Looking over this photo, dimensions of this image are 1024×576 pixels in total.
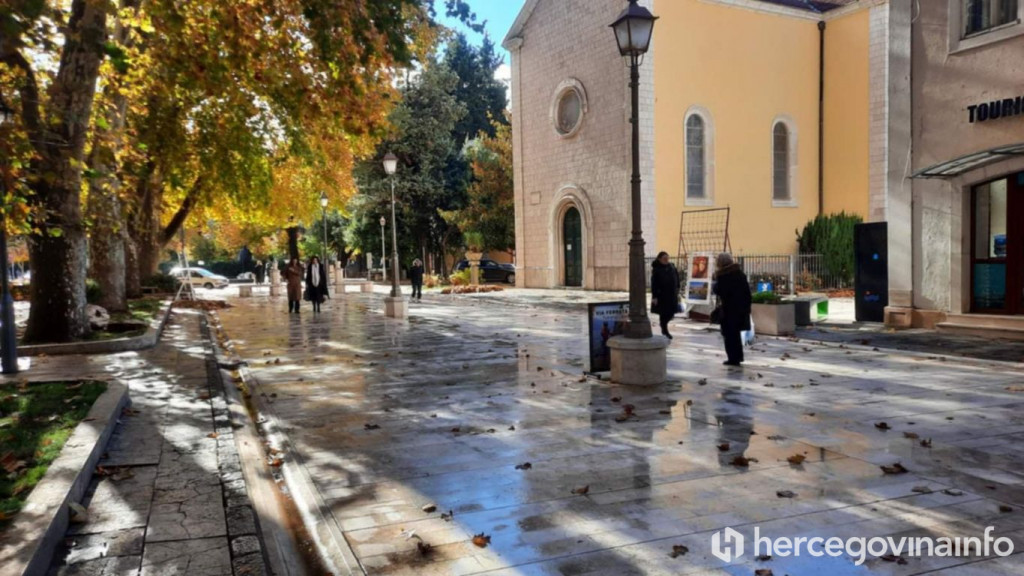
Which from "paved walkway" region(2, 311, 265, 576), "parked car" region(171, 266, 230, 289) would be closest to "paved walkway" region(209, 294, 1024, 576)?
"paved walkway" region(2, 311, 265, 576)

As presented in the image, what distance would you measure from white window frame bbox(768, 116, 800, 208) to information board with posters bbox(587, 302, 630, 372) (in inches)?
881

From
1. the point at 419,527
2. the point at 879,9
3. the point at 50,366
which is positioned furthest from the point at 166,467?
the point at 879,9

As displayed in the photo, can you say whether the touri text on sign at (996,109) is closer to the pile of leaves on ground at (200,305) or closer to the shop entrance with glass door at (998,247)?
the shop entrance with glass door at (998,247)

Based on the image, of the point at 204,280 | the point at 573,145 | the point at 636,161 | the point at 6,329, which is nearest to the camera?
the point at 636,161

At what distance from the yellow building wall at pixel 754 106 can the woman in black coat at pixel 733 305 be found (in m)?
17.1

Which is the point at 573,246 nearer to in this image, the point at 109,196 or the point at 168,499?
the point at 109,196

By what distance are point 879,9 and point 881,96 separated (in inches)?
143

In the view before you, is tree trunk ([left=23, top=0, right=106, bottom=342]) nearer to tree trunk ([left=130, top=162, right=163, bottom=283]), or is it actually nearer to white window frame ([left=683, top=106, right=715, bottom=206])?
tree trunk ([left=130, top=162, right=163, bottom=283])

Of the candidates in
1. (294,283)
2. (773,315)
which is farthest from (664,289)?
(294,283)

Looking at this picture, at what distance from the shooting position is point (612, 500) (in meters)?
4.76

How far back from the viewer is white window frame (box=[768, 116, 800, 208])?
2952 centimetres

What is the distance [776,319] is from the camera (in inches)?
547

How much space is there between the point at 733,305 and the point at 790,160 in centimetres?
2251

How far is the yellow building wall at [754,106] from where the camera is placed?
27.1 meters
